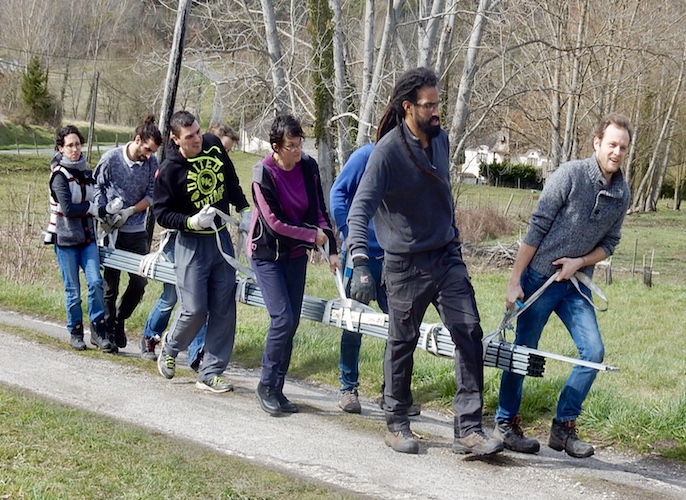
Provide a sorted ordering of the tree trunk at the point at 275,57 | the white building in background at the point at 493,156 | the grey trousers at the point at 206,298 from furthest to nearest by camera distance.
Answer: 1. the white building in background at the point at 493,156
2. the tree trunk at the point at 275,57
3. the grey trousers at the point at 206,298

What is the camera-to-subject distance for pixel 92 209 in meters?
8.13

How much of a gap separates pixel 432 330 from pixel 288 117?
175 centimetres

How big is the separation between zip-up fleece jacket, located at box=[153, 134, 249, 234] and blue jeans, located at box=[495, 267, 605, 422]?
2.50 metres

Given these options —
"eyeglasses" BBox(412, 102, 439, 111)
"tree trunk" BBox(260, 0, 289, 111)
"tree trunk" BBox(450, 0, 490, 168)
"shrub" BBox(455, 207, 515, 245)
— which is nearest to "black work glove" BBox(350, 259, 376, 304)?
"eyeglasses" BBox(412, 102, 439, 111)

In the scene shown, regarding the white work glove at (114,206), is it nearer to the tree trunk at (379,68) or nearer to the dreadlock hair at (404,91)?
the dreadlock hair at (404,91)

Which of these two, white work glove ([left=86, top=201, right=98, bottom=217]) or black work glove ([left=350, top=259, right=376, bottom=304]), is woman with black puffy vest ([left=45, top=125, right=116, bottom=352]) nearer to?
white work glove ([left=86, top=201, right=98, bottom=217])

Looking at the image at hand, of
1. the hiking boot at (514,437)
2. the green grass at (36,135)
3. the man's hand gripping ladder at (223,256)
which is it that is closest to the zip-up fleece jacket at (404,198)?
the hiking boot at (514,437)

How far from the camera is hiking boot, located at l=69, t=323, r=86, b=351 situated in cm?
816

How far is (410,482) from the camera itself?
505 centimetres

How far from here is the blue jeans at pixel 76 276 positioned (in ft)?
26.7

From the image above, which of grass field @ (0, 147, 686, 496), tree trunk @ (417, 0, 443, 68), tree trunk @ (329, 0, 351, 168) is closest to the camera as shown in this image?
grass field @ (0, 147, 686, 496)

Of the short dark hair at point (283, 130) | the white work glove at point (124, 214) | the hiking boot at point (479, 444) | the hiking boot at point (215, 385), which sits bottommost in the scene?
the hiking boot at point (215, 385)

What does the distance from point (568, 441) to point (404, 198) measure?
176 cm

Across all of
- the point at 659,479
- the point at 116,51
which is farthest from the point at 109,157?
the point at 116,51
